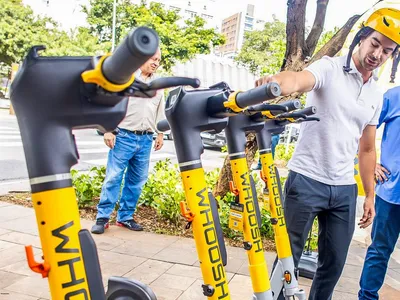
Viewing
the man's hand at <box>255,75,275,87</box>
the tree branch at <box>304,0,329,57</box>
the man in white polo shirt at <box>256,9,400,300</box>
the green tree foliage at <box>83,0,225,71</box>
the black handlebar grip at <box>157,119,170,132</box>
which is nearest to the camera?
the man's hand at <box>255,75,275,87</box>

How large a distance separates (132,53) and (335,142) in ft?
5.64

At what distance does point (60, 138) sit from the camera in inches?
36.6

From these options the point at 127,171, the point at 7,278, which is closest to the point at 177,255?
the point at 127,171

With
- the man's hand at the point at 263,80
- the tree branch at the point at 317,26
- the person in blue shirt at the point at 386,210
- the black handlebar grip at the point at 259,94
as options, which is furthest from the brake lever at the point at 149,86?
the tree branch at the point at 317,26

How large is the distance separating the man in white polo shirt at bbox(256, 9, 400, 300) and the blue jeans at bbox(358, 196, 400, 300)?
0.47m

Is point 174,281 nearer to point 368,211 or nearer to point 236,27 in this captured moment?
point 368,211

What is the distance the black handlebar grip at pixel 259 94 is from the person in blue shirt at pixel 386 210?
179 cm

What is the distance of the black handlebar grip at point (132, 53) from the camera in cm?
73

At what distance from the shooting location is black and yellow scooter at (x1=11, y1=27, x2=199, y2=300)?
2.96 feet

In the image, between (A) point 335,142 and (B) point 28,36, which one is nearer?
(A) point 335,142

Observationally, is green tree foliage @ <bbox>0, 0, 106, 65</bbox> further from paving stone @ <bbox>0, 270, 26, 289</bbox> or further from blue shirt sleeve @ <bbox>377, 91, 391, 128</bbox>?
blue shirt sleeve @ <bbox>377, 91, 391, 128</bbox>

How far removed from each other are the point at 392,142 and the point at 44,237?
8.40 ft

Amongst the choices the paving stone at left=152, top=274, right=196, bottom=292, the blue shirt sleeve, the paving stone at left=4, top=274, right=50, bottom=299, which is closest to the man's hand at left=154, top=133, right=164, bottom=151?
the paving stone at left=152, top=274, right=196, bottom=292

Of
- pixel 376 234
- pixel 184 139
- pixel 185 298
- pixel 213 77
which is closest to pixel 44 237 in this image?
pixel 184 139
